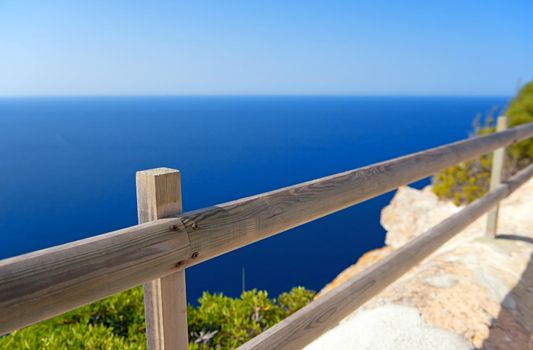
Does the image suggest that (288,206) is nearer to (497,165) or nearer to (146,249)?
(146,249)

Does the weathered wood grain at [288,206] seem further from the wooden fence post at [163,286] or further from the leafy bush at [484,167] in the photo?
the leafy bush at [484,167]

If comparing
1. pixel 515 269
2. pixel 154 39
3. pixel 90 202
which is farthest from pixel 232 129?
pixel 515 269

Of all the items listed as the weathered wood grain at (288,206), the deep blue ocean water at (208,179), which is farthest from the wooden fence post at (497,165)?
the deep blue ocean water at (208,179)

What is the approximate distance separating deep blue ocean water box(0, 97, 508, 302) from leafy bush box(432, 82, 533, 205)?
176 centimetres

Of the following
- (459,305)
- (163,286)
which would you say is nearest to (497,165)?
(459,305)

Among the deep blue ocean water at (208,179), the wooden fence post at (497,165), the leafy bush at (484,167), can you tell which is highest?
the wooden fence post at (497,165)

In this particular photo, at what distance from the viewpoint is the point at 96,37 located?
83.8 m

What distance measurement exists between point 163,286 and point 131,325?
208 cm

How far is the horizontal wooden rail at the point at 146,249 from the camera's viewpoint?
808 mm

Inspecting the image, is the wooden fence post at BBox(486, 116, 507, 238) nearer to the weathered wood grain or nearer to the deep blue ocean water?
the weathered wood grain

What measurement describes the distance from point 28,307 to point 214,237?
478mm

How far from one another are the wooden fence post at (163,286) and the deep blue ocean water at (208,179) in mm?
11974

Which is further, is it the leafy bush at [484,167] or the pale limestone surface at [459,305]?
the leafy bush at [484,167]

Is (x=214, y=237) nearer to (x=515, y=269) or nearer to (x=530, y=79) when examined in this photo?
(x=515, y=269)
